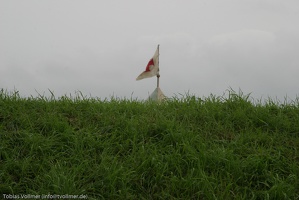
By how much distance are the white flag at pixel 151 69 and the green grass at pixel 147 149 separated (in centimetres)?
258

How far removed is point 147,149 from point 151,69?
4.37m

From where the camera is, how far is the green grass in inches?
160

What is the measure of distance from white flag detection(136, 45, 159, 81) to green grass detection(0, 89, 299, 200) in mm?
2576

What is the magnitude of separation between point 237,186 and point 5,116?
134 inches

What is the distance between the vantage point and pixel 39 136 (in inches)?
189

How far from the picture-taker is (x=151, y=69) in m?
8.83

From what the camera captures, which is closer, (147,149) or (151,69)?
(147,149)

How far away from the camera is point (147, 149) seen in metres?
4.68

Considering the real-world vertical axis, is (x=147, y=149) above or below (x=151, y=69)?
below

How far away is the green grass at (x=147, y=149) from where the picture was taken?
4055mm

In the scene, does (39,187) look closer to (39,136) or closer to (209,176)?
(39,136)

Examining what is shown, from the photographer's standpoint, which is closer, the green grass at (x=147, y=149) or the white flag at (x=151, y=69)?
the green grass at (x=147, y=149)

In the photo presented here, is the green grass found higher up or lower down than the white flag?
lower down

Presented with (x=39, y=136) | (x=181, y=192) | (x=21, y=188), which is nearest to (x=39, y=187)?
(x=21, y=188)
